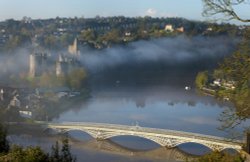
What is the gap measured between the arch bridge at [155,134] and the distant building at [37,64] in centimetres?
1013

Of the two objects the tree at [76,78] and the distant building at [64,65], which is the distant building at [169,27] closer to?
the distant building at [64,65]

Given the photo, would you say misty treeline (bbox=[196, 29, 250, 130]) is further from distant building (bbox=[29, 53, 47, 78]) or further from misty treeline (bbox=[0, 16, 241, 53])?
misty treeline (bbox=[0, 16, 241, 53])

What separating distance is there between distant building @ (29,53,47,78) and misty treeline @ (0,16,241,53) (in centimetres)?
524

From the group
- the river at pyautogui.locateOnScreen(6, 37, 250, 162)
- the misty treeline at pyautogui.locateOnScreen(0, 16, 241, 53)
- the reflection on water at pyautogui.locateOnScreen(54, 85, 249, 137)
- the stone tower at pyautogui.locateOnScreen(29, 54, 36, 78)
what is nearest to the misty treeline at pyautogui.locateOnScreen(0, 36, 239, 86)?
the river at pyautogui.locateOnScreen(6, 37, 250, 162)

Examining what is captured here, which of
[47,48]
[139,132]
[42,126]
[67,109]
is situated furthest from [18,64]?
[139,132]

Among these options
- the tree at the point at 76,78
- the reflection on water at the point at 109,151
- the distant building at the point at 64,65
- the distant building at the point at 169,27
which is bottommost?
the reflection on water at the point at 109,151

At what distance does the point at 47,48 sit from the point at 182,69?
25.2 ft

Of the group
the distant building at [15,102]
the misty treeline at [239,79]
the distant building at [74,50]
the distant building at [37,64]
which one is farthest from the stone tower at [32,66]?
the misty treeline at [239,79]

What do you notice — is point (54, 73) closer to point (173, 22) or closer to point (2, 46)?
point (2, 46)

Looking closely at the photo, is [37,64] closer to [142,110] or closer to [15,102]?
[15,102]

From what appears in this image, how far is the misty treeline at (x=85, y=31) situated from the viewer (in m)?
30.7

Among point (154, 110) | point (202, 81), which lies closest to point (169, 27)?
point (202, 81)

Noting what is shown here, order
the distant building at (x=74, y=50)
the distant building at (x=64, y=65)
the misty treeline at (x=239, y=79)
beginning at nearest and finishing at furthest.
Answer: the misty treeline at (x=239, y=79) → the distant building at (x=64, y=65) → the distant building at (x=74, y=50)

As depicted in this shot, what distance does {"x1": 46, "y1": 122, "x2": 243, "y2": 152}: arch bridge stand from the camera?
1003 centimetres
